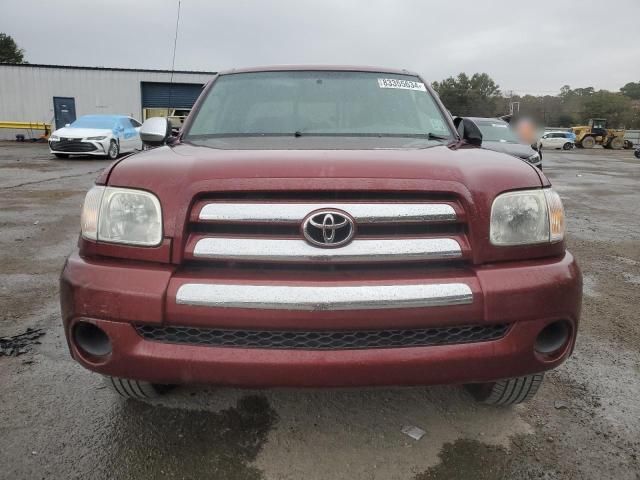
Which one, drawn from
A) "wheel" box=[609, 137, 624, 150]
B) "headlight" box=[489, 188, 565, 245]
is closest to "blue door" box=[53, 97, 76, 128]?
"headlight" box=[489, 188, 565, 245]

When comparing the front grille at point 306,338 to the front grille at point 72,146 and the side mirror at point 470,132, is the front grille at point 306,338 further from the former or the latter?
the front grille at point 72,146

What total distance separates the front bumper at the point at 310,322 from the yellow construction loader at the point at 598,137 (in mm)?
44271

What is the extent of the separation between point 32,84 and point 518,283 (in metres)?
34.5

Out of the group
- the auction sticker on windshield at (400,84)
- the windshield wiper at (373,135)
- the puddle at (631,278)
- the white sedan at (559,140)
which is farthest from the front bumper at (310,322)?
the white sedan at (559,140)

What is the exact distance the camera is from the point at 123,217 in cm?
189

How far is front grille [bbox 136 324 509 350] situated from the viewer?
5.75 ft

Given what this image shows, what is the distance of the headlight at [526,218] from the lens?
6.11ft

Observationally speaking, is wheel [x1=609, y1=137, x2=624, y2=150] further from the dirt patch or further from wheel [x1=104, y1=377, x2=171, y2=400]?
wheel [x1=104, y1=377, x2=171, y2=400]

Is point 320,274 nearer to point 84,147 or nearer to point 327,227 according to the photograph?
point 327,227

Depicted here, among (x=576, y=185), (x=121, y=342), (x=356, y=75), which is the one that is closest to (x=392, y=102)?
(x=356, y=75)

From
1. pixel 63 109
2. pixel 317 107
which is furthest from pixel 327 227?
pixel 63 109

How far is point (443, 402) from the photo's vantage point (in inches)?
97.7

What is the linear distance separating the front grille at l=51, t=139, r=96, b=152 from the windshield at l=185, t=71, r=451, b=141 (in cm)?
1451

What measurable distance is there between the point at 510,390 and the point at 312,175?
4.29ft
